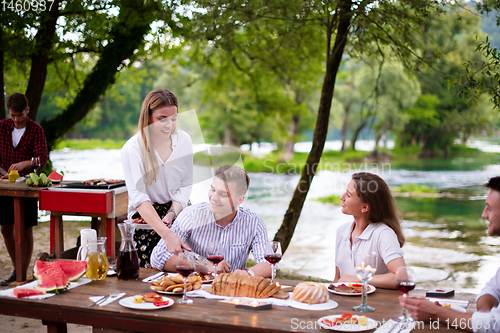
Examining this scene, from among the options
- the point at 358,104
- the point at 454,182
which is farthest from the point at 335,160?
the point at 454,182

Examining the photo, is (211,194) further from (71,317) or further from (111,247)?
(111,247)

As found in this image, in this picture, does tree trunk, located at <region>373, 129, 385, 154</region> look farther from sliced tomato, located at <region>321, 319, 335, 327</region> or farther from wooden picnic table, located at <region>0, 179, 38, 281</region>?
sliced tomato, located at <region>321, 319, 335, 327</region>

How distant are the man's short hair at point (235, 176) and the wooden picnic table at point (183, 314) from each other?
0.74 m

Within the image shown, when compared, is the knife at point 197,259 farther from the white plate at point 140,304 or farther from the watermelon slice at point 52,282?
the watermelon slice at point 52,282

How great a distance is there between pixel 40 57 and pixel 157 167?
220 inches

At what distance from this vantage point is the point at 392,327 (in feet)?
5.49

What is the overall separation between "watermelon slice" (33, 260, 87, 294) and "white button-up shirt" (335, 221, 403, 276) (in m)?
1.37

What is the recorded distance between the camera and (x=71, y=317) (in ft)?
6.20

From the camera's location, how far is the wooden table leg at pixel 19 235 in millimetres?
4430

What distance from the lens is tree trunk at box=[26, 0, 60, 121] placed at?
Result: 709 centimetres

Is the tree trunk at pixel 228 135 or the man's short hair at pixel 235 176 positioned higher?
the tree trunk at pixel 228 135

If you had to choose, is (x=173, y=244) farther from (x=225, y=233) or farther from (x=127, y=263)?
(x=225, y=233)

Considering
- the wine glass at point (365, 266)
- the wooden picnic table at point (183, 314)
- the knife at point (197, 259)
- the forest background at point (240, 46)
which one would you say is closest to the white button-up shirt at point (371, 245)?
the wooden picnic table at point (183, 314)

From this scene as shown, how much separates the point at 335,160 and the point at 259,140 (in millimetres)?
5551
